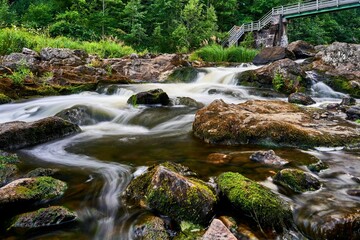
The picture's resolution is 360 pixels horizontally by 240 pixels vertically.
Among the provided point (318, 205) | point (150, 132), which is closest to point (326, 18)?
point (150, 132)

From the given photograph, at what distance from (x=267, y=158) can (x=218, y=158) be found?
0.83m

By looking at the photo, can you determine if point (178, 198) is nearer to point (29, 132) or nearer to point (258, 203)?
point (258, 203)

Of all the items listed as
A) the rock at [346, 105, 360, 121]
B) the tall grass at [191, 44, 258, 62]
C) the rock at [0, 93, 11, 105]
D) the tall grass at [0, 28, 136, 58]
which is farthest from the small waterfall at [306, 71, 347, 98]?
the tall grass at [0, 28, 136, 58]

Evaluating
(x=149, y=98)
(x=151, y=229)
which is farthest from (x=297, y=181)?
(x=149, y=98)

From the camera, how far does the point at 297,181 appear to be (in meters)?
4.21

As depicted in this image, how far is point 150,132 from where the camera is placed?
816 cm

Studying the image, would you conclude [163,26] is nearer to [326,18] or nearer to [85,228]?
[326,18]

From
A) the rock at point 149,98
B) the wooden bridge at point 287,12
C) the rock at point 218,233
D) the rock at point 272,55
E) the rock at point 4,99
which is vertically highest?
the wooden bridge at point 287,12

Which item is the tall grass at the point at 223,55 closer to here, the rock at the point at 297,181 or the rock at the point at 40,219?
A: the rock at the point at 297,181

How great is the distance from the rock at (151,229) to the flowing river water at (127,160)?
0.36 feet

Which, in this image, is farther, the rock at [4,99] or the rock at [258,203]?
the rock at [4,99]

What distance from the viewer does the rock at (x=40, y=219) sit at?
3.47 meters

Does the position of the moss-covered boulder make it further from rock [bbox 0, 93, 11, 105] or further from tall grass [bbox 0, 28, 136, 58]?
tall grass [bbox 0, 28, 136, 58]

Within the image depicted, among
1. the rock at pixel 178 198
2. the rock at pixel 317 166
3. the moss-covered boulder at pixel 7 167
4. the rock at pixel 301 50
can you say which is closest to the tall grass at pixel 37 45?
the rock at pixel 301 50
